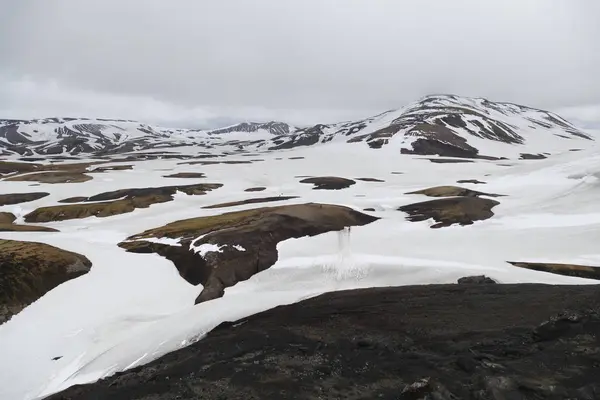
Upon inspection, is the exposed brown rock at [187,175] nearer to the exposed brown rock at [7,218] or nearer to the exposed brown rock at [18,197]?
the exposed brown rock at [18,197]

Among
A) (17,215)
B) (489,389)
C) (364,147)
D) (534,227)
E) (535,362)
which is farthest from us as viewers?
(364,147)

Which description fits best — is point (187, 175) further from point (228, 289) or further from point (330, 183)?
point (228, 289)

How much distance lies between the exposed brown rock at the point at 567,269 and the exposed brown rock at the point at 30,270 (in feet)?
131

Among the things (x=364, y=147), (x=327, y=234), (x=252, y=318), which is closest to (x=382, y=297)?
(x=252, y=318)

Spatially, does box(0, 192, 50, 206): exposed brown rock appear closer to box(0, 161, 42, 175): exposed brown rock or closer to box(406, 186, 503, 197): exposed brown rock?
box(0, 161, 42, 175): exposed brown rock

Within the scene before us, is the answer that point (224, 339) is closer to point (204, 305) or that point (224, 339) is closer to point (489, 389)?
point (204, 305)

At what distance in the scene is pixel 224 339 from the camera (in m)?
25.6

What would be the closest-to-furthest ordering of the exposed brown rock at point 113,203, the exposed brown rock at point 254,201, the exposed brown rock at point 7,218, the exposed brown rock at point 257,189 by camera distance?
the exposed brown rock at point 7,218 → the exposed brown rock at point 113,203 → the exposed brown rock at point 254,201 → the exposed brown rock at point 257,189

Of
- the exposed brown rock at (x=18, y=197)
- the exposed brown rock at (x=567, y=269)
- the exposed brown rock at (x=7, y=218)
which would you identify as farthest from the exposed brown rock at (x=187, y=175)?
the exposed brown rock at (x=567, y=269)

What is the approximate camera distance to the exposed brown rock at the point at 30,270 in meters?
32.1

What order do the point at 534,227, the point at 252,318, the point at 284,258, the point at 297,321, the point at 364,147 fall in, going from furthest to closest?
the point at 364,147
the point at 534,227
the point at 284,258
the point at 252,318
the point at 297,321

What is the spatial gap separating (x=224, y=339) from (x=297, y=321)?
4651 millimetres

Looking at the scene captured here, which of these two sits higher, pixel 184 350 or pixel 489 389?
pixel 489 389

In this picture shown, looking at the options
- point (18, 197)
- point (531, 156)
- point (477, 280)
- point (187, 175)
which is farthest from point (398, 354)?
point (531, 156)
